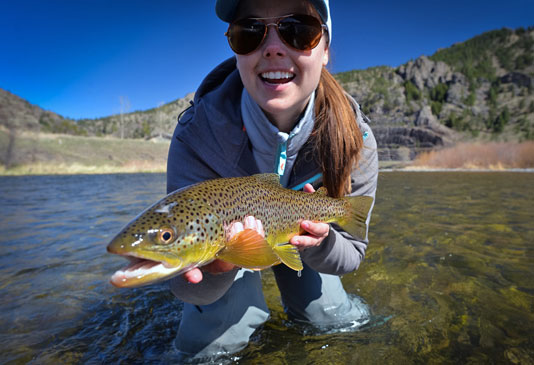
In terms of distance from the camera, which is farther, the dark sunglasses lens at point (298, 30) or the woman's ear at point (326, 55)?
the woman's ear at point (326, 55)

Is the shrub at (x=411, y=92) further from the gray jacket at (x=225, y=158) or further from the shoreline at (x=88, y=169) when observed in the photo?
the gray jacket at (x=225, y=158)

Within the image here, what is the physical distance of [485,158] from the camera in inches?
1500

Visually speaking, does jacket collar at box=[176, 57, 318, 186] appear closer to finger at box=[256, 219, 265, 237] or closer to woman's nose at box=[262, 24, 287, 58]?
woman's nose at box=[262, 24, 287, 58]

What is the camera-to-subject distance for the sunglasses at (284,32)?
231 centimetres

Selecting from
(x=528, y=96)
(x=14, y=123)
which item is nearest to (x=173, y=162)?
(x=14, y=123)

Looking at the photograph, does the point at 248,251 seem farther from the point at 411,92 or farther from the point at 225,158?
the point at 411,92

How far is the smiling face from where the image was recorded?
2336 millimetres

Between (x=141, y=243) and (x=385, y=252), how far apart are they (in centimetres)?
460

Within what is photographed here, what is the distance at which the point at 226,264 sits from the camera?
83.8 inches

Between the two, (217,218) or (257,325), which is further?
(257,325)

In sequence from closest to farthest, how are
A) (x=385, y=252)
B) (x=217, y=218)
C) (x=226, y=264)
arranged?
(x=217, y=218), (x=226, y=264), (x=385, y=252)

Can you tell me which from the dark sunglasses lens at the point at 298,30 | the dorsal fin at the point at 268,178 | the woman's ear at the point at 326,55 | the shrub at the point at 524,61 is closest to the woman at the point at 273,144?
the dark sunglasses lens at the point at 298,30

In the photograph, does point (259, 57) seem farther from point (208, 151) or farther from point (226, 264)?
point (226, 264)

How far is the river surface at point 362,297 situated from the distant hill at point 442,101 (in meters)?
49.2
